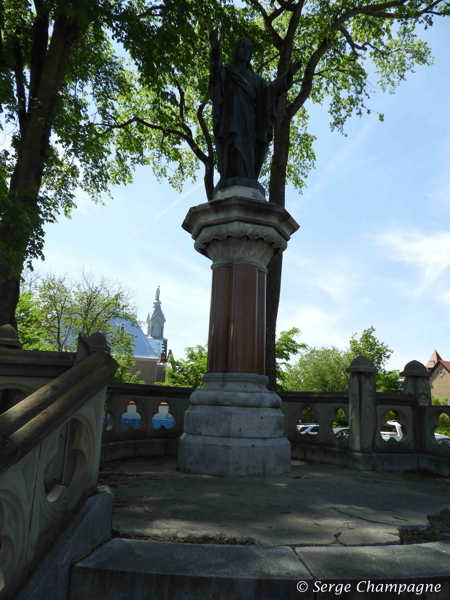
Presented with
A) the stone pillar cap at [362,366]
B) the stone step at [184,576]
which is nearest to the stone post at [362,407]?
the stone pillar cap at [362,366]

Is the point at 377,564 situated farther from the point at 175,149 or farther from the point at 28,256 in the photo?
the point at 175,149

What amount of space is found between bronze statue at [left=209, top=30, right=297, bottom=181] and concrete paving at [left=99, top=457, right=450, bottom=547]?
14.8 feet

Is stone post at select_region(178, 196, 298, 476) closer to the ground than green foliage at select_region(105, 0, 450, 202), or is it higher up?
closer to the ground

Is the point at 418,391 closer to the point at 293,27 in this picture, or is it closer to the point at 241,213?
the point at 241,213

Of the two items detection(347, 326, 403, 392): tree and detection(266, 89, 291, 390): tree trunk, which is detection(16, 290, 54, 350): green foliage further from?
detection(347, 326, 403, 392): tree

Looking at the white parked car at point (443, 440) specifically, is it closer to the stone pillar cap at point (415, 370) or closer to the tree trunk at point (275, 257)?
the stone pillar cap at point (415, 370)

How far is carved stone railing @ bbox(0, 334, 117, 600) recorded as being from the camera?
6.15 feet

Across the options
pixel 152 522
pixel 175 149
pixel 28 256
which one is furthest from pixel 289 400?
pixel 175 149

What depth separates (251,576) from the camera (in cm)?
195

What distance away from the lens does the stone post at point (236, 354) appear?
506 centimetres

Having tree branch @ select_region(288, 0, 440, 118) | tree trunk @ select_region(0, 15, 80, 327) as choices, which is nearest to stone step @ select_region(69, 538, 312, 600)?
tree trunk @ select_region(0, 15, 80, 327)

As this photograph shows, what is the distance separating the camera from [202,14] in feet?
37.5

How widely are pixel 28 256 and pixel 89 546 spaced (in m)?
8.23

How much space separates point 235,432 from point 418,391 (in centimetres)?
357
